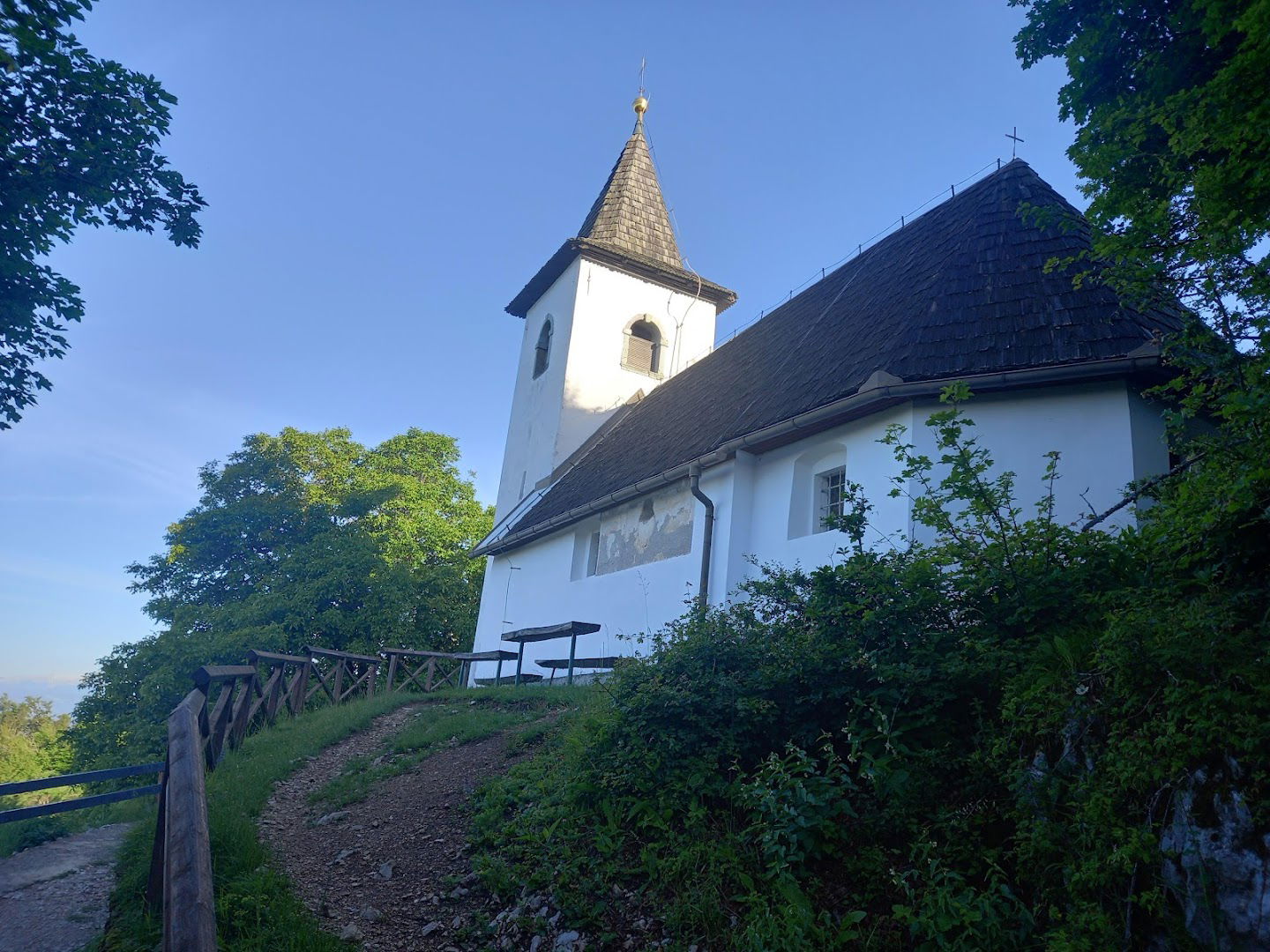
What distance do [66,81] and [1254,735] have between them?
31.3 feet

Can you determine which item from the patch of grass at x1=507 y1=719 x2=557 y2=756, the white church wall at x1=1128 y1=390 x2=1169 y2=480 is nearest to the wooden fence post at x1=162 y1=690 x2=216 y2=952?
the patch of grass at x1=507 y1=719 x2=557 y2=756

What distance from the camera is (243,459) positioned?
29.8 m

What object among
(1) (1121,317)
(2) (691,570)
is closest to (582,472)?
(2) (691,570)

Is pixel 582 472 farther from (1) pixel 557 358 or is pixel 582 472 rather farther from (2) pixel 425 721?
(2) pixel 425 721

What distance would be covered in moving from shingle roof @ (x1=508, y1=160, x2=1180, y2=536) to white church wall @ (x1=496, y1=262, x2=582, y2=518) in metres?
3.61

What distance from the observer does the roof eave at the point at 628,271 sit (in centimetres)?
2272

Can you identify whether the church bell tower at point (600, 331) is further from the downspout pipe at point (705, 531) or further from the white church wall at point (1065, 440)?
the white church wall at point (1065, 440)

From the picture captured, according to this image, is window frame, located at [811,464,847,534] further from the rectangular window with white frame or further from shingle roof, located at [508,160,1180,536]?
shingle roof, located at [508,160,1180,536]

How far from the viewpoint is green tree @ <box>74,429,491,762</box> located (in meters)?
22.0

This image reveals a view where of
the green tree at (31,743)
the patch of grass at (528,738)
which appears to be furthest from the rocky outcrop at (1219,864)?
the green tree at (31,743)

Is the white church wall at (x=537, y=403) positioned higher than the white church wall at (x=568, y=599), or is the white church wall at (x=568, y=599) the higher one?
the white church wall at (x=537, y=403)

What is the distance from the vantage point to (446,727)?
30.0ft

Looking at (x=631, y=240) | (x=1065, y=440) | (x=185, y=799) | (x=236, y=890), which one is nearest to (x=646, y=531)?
(x=1065, y=440)

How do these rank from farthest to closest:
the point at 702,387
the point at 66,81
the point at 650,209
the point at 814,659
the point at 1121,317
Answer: the point at 650,209 < the point at 702,387 < the point at 1121,317 < the point at 66,81 < the point at 814,659
